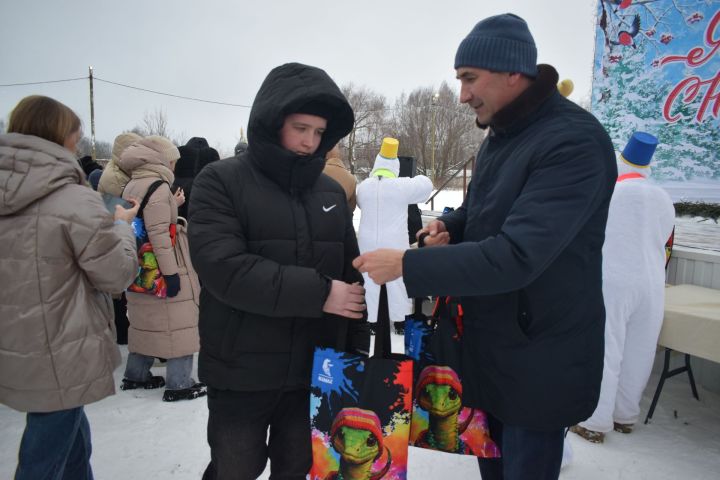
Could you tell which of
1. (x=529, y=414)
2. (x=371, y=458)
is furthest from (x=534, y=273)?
(x=371, y=458)

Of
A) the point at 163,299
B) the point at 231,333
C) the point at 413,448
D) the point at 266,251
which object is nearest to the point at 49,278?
the point at 231,333

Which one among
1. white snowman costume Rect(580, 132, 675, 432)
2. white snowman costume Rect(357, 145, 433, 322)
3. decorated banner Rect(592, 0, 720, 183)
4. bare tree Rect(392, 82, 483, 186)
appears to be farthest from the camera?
bare tree Rect(392, 82, 483, 186)

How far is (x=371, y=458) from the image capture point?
1.48 meters

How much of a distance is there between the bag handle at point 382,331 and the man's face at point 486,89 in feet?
2.34

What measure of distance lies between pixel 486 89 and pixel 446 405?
113cm

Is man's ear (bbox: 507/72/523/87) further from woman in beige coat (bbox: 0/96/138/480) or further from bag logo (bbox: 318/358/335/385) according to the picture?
woman in beige coat (bbox: 0/96/138/480)

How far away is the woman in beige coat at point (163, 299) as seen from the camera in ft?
10.7

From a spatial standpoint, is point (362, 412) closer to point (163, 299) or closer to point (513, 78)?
point (513, 78)

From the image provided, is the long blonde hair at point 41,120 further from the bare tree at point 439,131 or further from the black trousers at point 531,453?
the bare tree at point 439,131

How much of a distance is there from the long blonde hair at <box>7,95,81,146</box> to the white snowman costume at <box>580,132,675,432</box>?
3.25m

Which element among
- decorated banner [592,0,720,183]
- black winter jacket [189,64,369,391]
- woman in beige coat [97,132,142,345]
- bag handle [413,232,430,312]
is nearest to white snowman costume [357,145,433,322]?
woman in beige coat [97,132,142,345]

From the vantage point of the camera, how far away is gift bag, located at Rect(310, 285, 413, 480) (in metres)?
1.45

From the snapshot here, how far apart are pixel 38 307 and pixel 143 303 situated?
69.9 inches

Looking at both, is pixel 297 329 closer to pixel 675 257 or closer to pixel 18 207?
pixel 18 207
